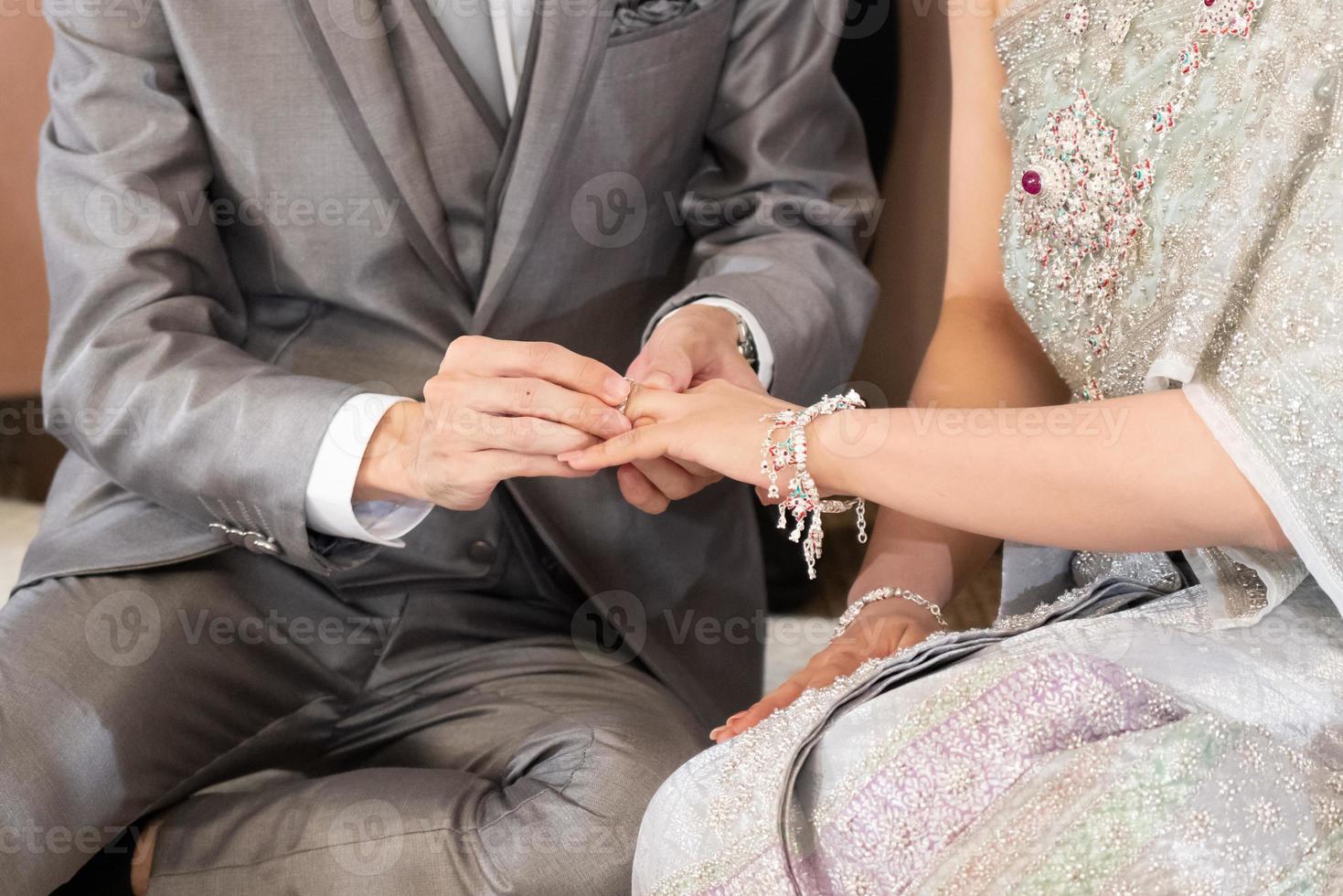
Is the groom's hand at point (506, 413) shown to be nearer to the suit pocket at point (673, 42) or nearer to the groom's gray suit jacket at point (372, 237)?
the groom's gray suit jacket at point (372, 237)

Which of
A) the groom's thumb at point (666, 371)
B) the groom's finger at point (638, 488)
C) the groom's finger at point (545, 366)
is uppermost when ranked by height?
the groom's finger at point (545, 366)

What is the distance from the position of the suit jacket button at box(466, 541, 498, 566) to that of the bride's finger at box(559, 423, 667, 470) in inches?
11.6

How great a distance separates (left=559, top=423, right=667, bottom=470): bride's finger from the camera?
0.92 m

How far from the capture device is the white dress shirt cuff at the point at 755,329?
1.13 meters

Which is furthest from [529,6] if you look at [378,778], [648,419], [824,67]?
[378,778]

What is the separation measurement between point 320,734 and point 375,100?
604 mm

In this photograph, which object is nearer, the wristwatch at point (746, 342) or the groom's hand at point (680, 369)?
the groom's hand at point (680, 369)

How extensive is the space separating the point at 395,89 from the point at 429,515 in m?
0.40

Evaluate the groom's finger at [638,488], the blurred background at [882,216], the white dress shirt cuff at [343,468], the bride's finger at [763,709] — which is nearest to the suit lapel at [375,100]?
the white dress shirt cuff at [343,468]

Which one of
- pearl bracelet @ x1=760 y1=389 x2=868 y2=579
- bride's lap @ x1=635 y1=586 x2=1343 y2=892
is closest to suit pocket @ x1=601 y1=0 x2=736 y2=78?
pearl bracelet @ x1=760 y1=389 x2=868 y2=579

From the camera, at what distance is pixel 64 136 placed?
1126mm

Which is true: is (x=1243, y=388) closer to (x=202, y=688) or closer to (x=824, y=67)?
(x=824, y=67)

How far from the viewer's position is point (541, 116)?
111 cm

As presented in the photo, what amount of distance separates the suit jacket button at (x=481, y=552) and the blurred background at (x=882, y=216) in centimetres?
60
